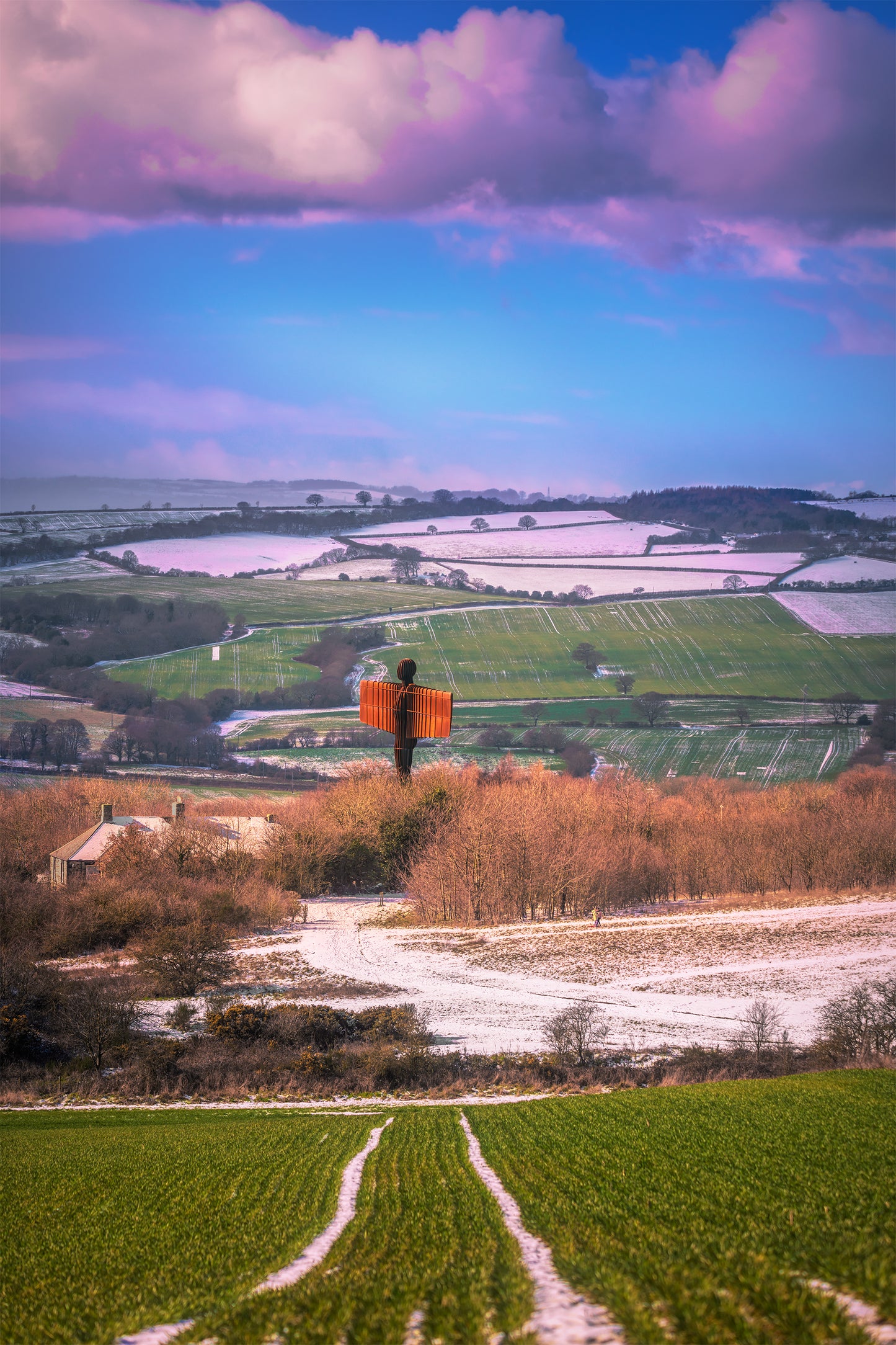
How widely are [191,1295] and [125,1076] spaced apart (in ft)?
A: 77.4

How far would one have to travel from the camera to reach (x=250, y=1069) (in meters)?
31.7

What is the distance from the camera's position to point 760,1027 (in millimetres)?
32219

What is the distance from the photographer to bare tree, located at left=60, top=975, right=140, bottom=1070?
1303 inches

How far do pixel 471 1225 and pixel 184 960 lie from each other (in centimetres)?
3576

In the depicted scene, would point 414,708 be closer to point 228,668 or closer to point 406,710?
point 406,710

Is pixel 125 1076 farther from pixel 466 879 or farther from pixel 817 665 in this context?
pixel 817 665

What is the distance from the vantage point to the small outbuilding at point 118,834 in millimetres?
62219

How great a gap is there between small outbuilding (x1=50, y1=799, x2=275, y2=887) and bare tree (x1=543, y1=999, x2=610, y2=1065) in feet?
121

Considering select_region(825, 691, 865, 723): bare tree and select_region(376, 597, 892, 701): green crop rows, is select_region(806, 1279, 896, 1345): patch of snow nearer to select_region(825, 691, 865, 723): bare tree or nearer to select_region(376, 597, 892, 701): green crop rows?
select_region(825, 691, 865, 723): bare tree

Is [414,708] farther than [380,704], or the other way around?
[380,704]

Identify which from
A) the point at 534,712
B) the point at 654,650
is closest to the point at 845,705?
the point at 654,650

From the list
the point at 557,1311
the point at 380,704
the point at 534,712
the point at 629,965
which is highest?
the point at 380,704

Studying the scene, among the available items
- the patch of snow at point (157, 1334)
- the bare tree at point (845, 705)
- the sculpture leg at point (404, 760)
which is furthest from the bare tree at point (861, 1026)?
the bare tree at point (845, 705)

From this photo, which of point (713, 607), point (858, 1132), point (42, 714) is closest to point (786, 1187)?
point (858, 1132)
